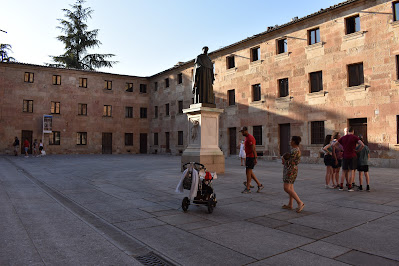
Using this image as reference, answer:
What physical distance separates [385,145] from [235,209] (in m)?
14.4

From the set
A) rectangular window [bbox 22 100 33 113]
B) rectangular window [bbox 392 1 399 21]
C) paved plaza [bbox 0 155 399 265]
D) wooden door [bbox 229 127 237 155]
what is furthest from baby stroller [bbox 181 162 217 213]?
rectangular window [bbox 22 100 33 113]

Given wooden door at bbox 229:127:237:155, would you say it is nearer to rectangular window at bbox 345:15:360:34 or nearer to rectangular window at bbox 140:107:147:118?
rectangular window at bbox 345:15:360:34

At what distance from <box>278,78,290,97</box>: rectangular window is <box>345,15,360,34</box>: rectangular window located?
531cm

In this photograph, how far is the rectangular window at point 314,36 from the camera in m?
20.4

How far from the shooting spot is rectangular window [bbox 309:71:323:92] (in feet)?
66.2

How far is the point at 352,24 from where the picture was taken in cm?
1872

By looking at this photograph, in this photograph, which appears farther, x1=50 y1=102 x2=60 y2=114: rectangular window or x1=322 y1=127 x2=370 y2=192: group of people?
x1=50 y1=102 x2=60 y2=114: rectangular window

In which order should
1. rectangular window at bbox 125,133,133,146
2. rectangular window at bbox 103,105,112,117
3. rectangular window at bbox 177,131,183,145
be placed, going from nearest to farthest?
rectangular window at bbox 177,131,183,145 → rectangular window at bbox 103,105,112,117 → rectangular window at bbox 125,133,133,146

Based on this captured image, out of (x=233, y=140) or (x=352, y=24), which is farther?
(x=233, y=140)

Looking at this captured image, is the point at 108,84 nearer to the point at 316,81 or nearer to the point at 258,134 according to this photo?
the point at 258,134

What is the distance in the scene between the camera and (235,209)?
6.13 metres

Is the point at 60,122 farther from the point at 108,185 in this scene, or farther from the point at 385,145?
the point at 385,145

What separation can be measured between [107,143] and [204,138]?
2618 centimetres

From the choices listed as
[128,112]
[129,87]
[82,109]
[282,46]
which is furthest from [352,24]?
[82,109]
